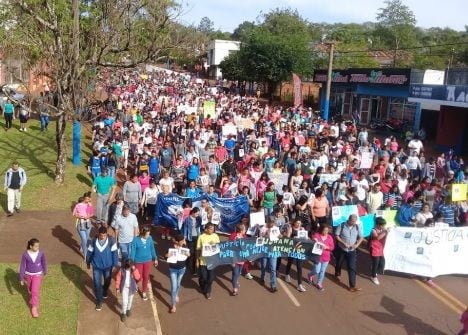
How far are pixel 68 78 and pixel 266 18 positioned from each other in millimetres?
59176

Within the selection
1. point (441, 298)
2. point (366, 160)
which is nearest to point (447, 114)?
Result: point (366, 160)

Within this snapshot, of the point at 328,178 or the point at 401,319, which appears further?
the point at 328,178

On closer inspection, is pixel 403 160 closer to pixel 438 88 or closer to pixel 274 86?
pixel 438 88

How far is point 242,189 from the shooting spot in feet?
46.8

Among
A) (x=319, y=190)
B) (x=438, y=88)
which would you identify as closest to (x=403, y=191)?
(x=319, y=190)

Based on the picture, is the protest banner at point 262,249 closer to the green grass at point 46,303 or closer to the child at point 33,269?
the green grass at point 46,303

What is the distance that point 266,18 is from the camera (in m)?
72.8

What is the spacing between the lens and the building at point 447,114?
1091 inches

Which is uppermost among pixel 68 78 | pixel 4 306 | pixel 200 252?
pixel 68 78

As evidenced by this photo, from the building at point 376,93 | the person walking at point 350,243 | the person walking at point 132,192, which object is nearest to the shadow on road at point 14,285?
the person walking at point 132,192

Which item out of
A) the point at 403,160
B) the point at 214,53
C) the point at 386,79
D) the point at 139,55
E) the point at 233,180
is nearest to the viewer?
the point at 233,180

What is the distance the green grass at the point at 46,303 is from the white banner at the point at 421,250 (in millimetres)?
6370

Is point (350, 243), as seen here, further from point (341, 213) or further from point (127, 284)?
point (127, 284)

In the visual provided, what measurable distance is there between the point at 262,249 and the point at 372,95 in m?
30.7
